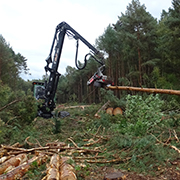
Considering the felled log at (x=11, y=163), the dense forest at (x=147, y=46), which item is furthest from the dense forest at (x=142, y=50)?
the felled log at (x=11, y=163)

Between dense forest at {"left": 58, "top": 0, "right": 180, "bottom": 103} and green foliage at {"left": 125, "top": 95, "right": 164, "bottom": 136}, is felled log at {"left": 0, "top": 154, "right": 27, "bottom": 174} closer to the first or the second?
green foliage at {"left": 125, "top": 95, "right": 164, "bottom": 136}

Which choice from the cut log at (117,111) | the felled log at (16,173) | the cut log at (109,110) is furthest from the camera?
the cut log at (109,110)

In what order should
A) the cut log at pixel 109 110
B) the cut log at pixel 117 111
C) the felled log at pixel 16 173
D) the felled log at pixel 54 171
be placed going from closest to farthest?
the felled log at pixel 54 171
the felled log at pixel 16 173
the cut log at pixel 117 111
the cut log at pixel 109 110

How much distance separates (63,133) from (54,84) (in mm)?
3271

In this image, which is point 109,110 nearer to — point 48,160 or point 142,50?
point 48,160

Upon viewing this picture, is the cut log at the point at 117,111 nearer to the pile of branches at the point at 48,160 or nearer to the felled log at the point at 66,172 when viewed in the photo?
the pile of branches at the point at 48,160

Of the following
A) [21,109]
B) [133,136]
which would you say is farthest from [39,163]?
[21,109]

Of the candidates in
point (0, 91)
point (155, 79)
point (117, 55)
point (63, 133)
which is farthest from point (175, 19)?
point (0, 91)

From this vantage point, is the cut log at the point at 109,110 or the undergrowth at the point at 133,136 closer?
the undergrowth at the point at 133,136

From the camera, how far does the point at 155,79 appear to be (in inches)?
646

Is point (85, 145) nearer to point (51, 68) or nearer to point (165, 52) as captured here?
point (51, 68)

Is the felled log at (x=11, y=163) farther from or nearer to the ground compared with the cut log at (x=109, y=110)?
nearer to the ground

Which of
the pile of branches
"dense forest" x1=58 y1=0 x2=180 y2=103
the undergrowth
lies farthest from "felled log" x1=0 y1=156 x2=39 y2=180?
"dense forest" x1=58 y1=0 x2=180 y2=103

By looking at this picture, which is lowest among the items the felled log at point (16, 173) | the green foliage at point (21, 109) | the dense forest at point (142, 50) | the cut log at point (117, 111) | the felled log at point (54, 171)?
the felled log at point (16, 173)
